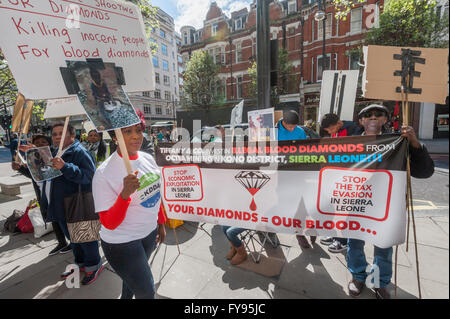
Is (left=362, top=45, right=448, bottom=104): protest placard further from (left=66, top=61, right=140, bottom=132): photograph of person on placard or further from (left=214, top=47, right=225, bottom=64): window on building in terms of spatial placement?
(left=214, top=47, right=225, bottom=64): window on building

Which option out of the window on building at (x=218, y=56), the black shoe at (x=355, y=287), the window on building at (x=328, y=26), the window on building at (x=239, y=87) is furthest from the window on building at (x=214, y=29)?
the black shoe at (x=355, y=287)

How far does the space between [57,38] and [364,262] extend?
11.7 feet

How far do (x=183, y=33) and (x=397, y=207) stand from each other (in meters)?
32.9

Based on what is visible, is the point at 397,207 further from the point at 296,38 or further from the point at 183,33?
the point at 183,33

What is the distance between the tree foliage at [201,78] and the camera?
2245 centimetres

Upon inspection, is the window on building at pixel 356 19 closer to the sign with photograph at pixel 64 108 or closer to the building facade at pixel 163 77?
the sign with photograph at pixel 64 108

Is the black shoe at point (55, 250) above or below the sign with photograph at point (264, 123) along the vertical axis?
below

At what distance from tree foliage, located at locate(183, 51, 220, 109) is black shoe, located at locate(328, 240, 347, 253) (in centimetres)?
2203

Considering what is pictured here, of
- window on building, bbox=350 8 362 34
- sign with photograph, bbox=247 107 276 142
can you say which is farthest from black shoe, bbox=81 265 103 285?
window on building, bbox=350 8 362 34

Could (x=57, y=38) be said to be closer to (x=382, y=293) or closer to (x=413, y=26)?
(x=382, y=293)

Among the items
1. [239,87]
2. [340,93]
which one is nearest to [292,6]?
[239,87]

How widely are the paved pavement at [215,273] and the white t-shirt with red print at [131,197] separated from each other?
1.19 meters

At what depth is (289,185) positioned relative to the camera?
2369 mm
